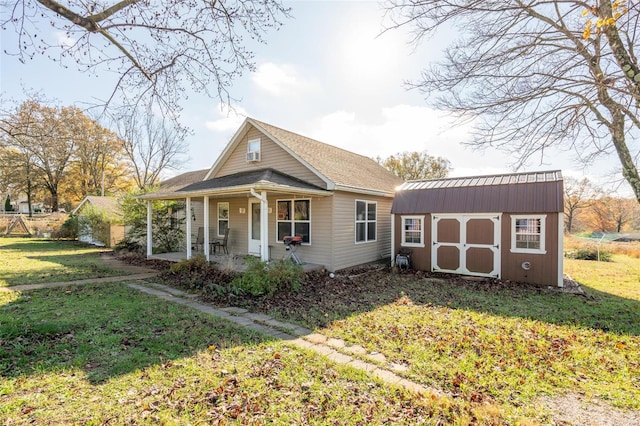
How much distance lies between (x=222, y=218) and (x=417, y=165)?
2474cm

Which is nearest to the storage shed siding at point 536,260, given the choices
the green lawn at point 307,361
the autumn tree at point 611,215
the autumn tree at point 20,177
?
the green lawn at point 307,361

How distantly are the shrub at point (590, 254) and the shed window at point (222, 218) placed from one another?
679 inches

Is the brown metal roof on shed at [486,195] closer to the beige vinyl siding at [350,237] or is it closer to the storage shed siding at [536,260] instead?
the storage shed siding at [536,260]

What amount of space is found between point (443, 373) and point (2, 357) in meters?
5.59

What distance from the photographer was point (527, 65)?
20.6ft

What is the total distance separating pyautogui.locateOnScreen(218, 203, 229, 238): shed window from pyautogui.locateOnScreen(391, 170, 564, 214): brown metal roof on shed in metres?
6.95

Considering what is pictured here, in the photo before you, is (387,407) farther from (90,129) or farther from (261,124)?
(90,129)

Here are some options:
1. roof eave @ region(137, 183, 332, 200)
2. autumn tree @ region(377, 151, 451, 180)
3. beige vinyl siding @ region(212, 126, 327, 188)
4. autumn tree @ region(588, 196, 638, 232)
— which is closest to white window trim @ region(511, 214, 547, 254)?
roof eave @ region(137, 183, 332, 200)

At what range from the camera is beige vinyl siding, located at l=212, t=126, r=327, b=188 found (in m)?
10.9

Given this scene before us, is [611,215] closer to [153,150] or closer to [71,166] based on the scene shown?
[153,150]

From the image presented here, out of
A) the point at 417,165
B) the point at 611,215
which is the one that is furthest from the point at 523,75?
the point at 611,215

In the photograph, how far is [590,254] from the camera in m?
15.5

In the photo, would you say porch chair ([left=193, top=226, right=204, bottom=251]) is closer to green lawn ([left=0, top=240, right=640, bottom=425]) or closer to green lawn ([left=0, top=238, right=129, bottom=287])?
green lawn ([left=0, top=238, right=129, bottom=287])

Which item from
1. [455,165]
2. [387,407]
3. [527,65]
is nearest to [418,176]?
[455,165]
